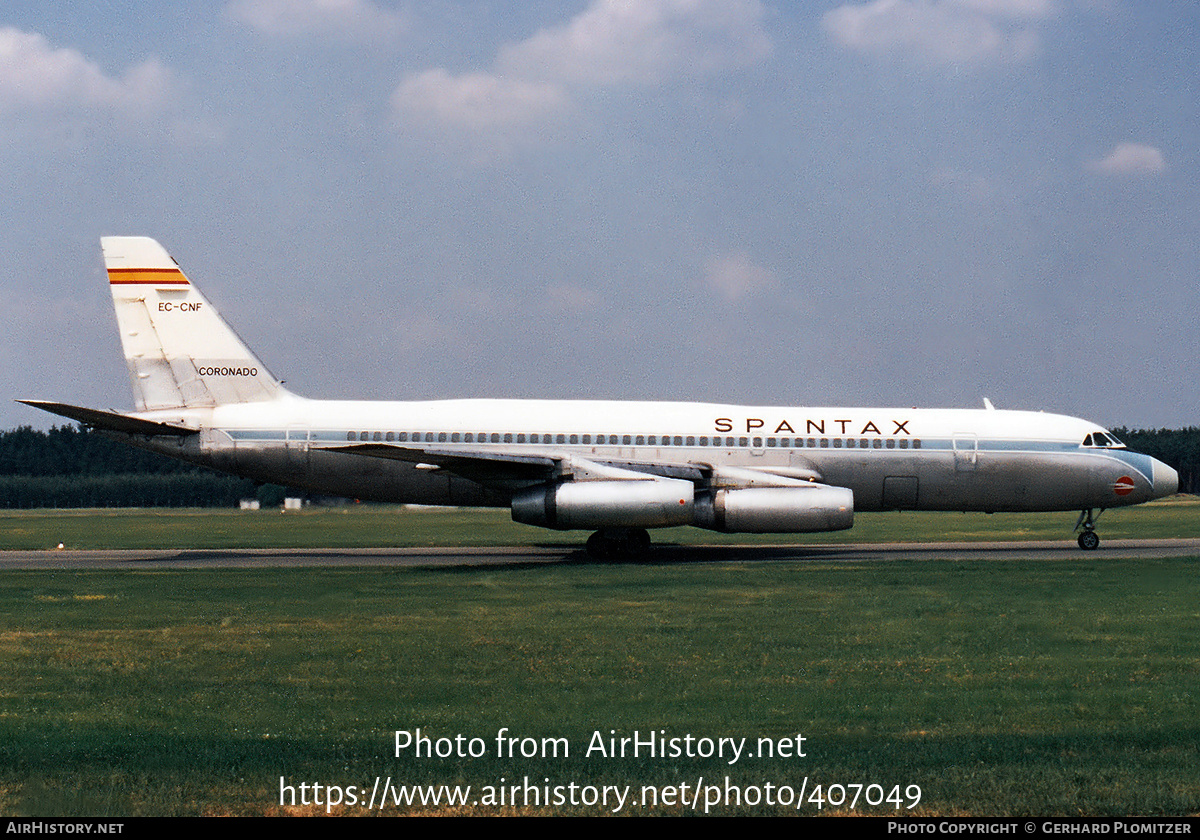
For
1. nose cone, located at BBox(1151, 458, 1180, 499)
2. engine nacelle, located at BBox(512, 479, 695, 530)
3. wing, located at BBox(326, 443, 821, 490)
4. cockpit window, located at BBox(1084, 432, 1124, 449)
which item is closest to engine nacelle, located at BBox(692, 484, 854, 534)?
engine nacelle, located at BBox(512, 479, 695, 530)

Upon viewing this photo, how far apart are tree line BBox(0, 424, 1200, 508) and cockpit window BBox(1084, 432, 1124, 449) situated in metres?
33.2

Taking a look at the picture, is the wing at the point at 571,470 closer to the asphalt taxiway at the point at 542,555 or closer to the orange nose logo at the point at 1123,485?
the asphalt taxiway at the point at 542,555

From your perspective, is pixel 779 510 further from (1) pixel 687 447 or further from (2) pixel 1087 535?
(2) pixel 1087 535

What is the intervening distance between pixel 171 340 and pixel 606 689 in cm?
2160

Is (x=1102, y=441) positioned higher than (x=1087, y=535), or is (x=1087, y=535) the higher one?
(x=1102, y=441)

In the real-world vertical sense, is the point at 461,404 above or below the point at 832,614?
above

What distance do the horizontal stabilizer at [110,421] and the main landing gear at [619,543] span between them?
32.2 feet

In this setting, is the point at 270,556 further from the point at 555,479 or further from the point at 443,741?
the point at 443,741

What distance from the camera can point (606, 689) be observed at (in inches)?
380

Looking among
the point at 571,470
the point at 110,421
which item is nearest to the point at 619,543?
the point at 571,470

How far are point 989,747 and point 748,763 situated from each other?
172cm

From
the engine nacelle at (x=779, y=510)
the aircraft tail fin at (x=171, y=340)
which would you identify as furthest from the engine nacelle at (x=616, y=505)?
the aircraft tail fin at (x=171, y=340)
